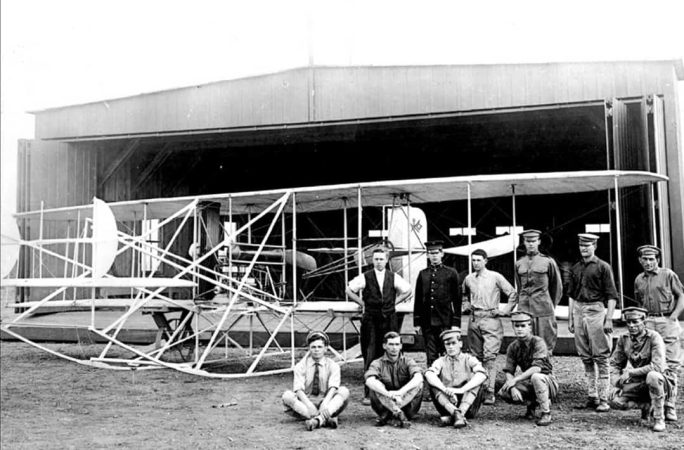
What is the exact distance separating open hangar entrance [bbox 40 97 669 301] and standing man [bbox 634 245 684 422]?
5.21m

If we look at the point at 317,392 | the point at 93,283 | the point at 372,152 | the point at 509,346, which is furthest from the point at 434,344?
the point at 372,152

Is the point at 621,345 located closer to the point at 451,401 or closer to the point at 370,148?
the point at 451,401

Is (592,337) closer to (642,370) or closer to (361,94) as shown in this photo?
(642,370)

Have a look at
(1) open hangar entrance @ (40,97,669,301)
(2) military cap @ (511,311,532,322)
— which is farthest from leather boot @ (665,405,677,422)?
(1) open hangar entrance @ (40,97,669,301)

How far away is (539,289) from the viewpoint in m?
7.26

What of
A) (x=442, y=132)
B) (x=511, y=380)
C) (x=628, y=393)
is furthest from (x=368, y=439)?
(x=442, y=132)

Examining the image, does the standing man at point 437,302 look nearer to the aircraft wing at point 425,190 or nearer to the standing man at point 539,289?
the standing man at point 539,289

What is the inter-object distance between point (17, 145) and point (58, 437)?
46.9 ft

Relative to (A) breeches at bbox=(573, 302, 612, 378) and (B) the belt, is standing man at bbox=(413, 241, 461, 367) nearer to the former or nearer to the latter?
(B) the belt

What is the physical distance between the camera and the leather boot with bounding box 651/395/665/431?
5766 millimetres

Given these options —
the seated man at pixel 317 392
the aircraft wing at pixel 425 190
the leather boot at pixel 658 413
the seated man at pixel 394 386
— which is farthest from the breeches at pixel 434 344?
the leather boot at pixel 658 413

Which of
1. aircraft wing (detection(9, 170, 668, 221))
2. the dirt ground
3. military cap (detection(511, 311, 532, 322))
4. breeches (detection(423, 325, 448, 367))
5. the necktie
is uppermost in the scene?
aircraft wing (detection(9, 170, 668, 221))

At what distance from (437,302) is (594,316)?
5.54ft

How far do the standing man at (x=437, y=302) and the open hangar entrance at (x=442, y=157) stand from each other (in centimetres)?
590
